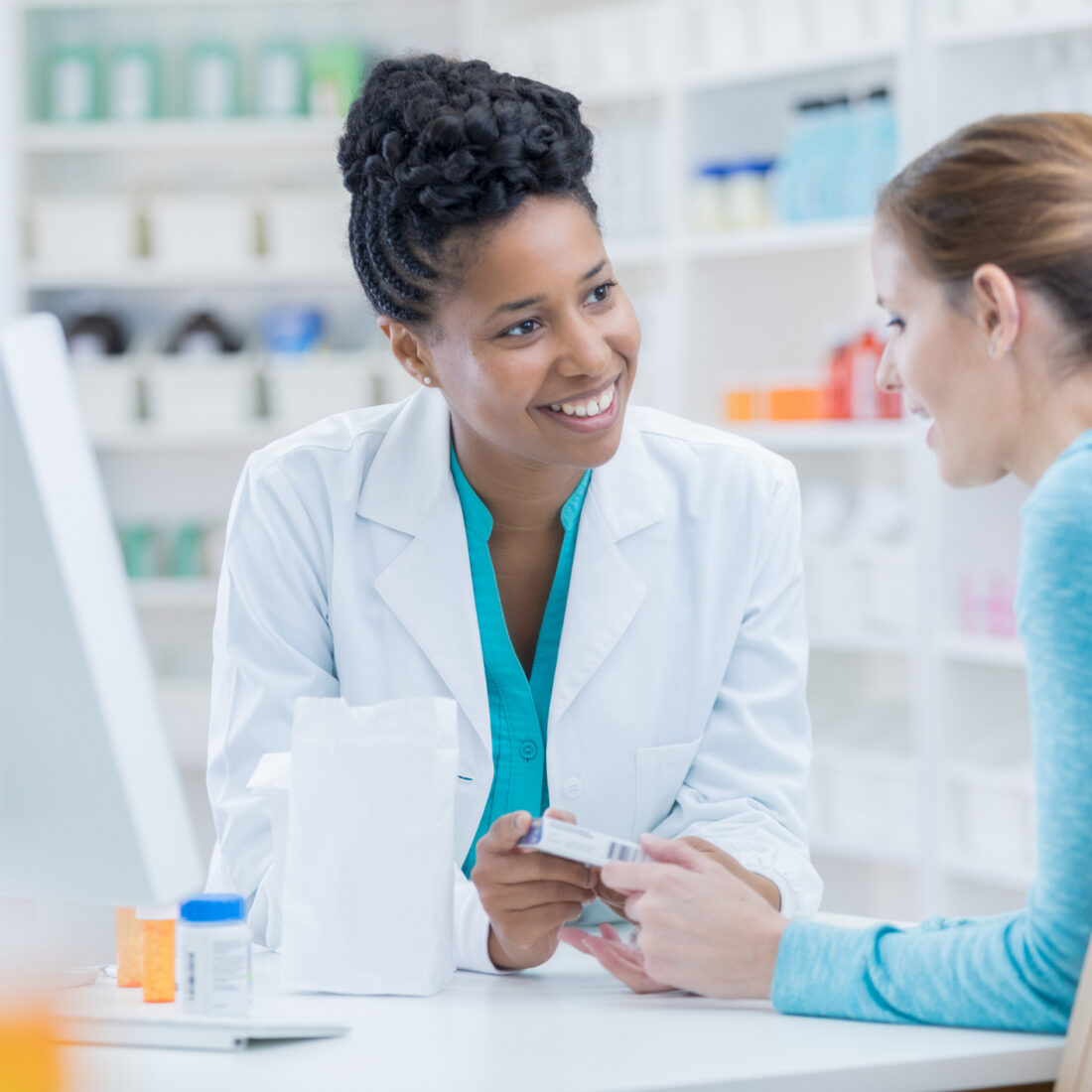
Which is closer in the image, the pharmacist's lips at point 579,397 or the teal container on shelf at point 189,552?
the pharmacist's lips at point 579,397

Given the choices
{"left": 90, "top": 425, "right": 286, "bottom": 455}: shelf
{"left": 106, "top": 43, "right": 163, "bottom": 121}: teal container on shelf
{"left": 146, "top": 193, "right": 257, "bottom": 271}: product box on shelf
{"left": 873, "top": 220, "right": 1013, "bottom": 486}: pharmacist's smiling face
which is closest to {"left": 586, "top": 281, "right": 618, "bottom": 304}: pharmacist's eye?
{"left": 873, "top": 220, "right": 1013, "bottom": 486}: pharmacist's smiling face

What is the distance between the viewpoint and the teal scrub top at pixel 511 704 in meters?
1.43

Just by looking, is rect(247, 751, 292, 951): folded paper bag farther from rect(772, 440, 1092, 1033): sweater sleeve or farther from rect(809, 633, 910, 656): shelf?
rect(809, 633, 910, 656): shelf

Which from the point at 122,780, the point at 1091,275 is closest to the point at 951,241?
the point at 1091,275

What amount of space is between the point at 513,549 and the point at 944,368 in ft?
1.89

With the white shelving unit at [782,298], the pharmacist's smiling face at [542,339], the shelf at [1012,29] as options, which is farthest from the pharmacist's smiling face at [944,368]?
the shelf at [1012,29]

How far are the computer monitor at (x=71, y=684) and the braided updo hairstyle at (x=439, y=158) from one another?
2.25 feet

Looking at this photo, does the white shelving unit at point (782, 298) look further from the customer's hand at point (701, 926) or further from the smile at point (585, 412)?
the customer's hand at point (701, 926)

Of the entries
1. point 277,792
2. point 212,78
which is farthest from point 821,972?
point 212,78

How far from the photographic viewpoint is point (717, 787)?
4.65 ft

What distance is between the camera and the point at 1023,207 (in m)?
1.04

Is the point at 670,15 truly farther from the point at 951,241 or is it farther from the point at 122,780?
the point at 122,780

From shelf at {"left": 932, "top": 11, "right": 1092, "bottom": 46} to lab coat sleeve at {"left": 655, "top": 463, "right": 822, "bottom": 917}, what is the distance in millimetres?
1616

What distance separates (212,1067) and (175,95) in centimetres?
344
